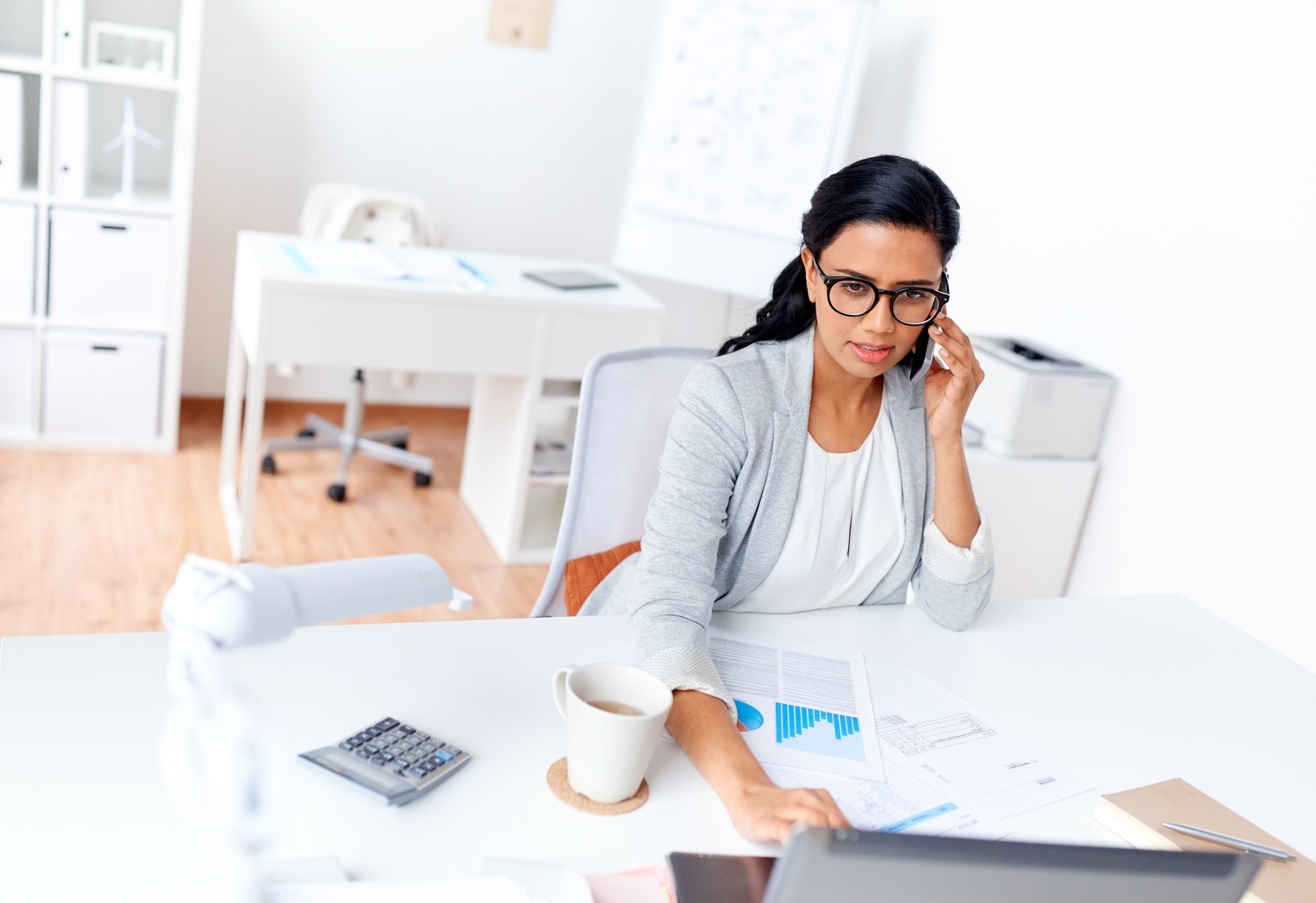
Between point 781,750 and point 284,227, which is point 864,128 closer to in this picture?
point 284,227

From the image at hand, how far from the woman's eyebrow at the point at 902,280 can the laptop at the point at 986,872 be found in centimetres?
77

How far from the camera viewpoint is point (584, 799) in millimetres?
922

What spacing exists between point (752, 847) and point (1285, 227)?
191 centimetres

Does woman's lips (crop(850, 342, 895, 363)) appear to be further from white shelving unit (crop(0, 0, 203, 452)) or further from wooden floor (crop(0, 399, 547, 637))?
white shelving unit (crop(0, 0, 203, 452))

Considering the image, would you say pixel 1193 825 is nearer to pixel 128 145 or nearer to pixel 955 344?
pixel 955 344

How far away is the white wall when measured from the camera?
86.8 inches

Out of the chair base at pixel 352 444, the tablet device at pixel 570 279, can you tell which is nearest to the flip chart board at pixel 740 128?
the tablet device at pixel 570 279

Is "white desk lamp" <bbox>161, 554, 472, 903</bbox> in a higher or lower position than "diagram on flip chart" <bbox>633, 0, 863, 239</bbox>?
lower

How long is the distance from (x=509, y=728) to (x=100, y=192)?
308 cm

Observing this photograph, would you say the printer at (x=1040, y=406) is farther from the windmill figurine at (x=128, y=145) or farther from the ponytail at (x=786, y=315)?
the windmill figurine at (x=128, y=145)

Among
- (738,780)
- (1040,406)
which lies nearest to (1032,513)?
(1040,406)

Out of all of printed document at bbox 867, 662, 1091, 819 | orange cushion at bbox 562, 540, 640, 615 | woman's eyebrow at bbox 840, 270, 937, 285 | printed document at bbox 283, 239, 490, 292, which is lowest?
orange cushion at bbox 562, 540, 640, 615

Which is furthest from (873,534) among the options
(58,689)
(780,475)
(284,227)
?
(284,227)

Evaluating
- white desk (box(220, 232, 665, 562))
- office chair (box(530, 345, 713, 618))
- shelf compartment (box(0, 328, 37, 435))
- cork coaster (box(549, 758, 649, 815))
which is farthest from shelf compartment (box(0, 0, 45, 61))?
cork coaster (box(549, 758, 649, 815))
